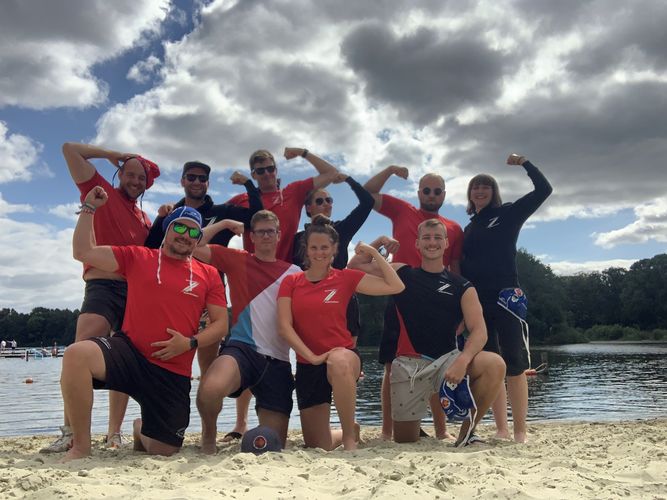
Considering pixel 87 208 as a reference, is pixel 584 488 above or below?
below

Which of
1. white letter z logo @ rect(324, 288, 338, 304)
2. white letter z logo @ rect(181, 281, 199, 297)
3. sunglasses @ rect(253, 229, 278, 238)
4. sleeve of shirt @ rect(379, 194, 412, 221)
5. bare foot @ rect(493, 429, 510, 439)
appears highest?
sleeve of shirt @ rect(379, 194, 412, 221)

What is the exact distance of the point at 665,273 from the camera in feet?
304

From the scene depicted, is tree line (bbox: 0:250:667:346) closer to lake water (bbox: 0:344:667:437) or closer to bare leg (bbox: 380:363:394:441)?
lake water (bbox: 0:344:667:437)

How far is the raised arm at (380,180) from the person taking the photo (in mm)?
6652

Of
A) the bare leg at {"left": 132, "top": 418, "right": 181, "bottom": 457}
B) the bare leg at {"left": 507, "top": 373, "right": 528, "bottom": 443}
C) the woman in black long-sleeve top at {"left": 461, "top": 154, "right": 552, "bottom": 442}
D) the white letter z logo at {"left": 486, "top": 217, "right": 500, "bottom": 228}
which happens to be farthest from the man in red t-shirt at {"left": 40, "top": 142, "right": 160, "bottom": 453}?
the bare leg at {"left": 507, "top": 373, "right": 528, "bottom": 443}

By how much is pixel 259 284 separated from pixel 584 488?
325cm

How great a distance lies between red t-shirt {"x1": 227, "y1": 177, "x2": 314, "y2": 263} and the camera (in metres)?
6.40

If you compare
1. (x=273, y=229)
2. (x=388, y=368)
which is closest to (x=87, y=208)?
(x=273, y=229)

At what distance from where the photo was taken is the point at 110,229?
17.7 ft

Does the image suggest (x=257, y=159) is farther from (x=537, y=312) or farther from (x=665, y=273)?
(x=665, y=273)

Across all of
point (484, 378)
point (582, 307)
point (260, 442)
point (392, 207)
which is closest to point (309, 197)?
point (392, 207)

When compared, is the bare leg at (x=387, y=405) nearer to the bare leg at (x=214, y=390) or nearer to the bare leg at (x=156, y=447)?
the bare leg at (x=214, y=390)

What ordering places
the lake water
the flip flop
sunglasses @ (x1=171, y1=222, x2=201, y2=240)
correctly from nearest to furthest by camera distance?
sunglasses @ (x1=171, y1=222, x2=201, y2=240)
the flip flop
the lake water

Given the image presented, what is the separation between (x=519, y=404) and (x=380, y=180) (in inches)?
121
